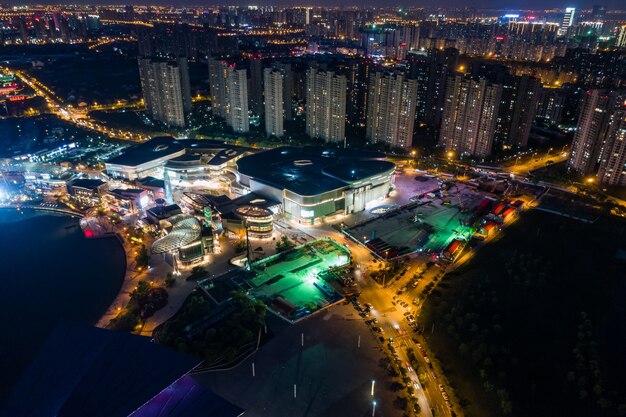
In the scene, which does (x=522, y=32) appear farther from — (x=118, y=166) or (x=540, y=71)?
(x=118, y=166)

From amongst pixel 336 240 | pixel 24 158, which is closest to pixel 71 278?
pixel 336 240

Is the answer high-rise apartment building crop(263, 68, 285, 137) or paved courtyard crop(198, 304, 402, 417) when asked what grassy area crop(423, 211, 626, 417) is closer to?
paved courtyard crop(198, 304, 402, 417)

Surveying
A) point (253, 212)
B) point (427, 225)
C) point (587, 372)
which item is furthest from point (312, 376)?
point (427, 225)

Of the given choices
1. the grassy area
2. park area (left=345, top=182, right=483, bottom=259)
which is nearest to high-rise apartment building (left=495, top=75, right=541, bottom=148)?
park area (left=345, top=182, right=483, bottom=259)

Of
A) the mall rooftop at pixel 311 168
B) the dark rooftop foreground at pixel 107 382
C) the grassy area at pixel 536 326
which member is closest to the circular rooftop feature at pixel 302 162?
the mall rooftop at pixel 311 168

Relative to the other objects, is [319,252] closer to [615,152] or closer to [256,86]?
[615,152]
